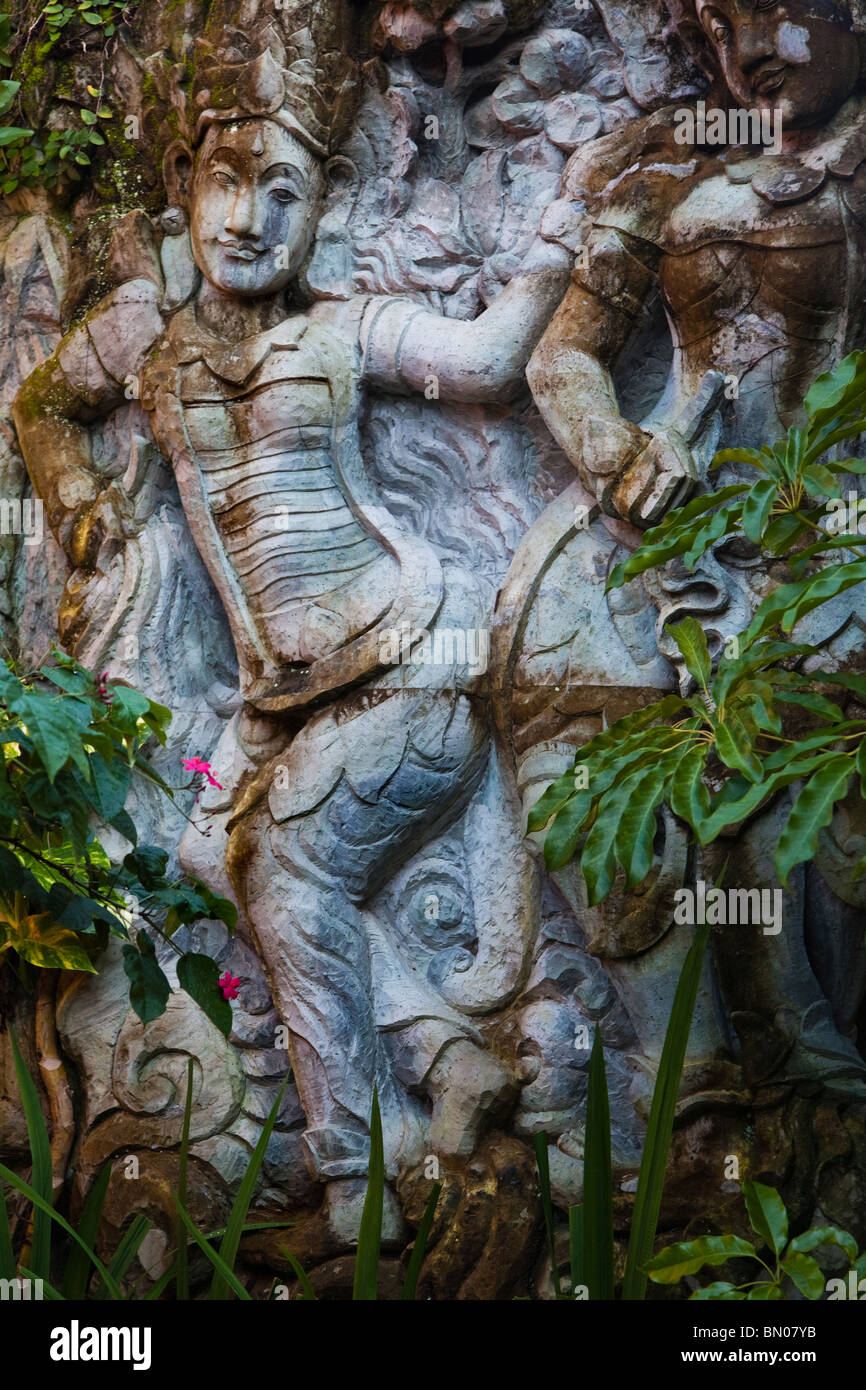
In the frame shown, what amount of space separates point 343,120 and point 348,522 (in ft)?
3.66

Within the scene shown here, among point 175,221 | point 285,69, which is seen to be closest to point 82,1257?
point 175,221

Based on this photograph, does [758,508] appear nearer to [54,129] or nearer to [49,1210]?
[49,1210]

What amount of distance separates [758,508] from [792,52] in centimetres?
176

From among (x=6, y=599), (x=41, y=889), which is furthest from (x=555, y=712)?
(x=6, y=599)

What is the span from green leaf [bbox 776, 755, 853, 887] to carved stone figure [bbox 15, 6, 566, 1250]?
59.6 inches

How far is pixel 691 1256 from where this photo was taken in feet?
8.92

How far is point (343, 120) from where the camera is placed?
14.9 ft

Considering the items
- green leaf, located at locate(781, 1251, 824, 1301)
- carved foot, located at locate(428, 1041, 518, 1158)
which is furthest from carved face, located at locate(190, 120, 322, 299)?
green leaf, located at locate(781, 1251, 824, 1301)

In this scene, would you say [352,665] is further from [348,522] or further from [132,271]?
[132,271]

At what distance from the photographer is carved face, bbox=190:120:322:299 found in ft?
14.5

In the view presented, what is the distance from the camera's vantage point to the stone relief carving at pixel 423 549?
3.94m

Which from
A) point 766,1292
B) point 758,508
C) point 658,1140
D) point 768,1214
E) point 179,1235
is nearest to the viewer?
point 766,1292

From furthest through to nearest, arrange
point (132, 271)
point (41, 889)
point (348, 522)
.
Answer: point (132, 271)
point (348, 522)
point (41, 889)

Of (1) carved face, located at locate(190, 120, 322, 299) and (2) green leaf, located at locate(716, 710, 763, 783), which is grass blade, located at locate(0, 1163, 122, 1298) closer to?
(2) green leaf, located at locate(716, 710, 763, 783)
